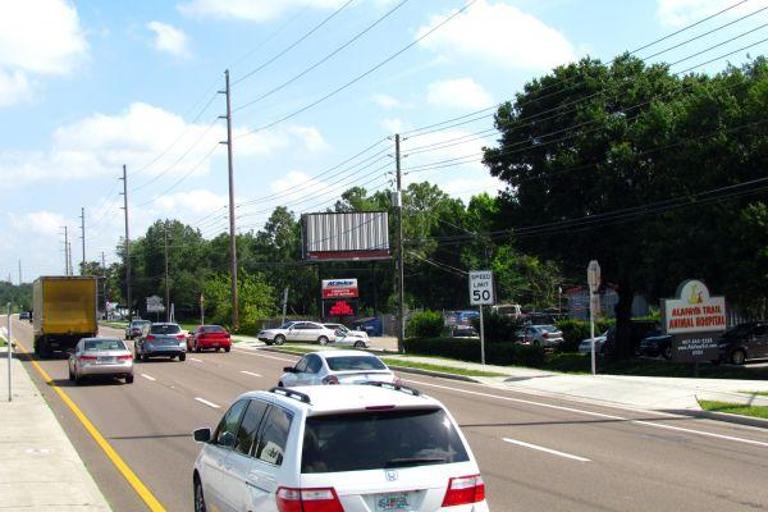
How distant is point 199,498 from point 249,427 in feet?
5.05

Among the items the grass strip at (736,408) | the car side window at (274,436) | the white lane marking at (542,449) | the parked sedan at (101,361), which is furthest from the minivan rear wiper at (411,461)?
the parked sedan at (101,361)

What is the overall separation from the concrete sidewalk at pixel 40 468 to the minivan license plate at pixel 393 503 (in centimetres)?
443

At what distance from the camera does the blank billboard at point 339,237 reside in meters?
84.9

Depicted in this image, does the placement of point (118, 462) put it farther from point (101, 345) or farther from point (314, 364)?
point (101, 345)

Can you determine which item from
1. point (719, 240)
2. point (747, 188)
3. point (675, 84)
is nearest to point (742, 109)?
point (747, 188)

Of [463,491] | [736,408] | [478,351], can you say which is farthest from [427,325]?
[463,491]

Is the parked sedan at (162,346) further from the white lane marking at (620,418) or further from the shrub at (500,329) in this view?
the white lane marking at (620,418)

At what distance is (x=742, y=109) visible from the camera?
31.3 metres

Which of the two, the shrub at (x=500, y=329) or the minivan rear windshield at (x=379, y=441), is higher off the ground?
the minivan rear windshield at (x=379, y=441)

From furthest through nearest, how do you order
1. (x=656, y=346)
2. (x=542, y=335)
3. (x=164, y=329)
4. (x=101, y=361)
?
(x=542, y=335), (x=164, y=329), (x=656, y=346), (x=101, y=361)

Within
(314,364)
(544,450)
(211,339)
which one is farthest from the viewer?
(211,339)

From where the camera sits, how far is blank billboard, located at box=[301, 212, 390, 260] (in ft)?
278

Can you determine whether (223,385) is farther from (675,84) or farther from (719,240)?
(675,84)

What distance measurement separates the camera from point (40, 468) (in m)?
11.6
